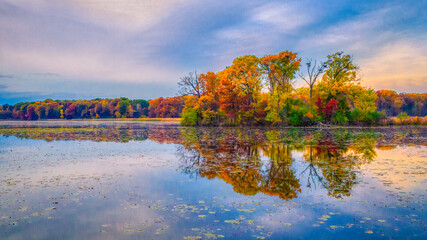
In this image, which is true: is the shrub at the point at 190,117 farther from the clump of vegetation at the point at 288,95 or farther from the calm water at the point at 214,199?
the calm water at the point at 214,199

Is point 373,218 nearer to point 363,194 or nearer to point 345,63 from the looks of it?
point 363,194

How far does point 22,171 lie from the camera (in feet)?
38.3

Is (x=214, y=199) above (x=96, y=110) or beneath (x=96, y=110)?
beneath

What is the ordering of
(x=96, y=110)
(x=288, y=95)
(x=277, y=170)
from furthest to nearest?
(x=96, y=110) < (x=288, y=95) < (x=277, y=170)

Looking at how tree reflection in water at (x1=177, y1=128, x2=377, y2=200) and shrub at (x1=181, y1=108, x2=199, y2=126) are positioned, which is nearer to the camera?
tree reflection in water at (x1=177, y1=128, x2=377, y2=200)

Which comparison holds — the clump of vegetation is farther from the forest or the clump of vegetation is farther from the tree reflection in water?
the tree reflection in water

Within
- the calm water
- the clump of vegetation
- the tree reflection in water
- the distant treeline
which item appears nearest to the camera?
the calm water

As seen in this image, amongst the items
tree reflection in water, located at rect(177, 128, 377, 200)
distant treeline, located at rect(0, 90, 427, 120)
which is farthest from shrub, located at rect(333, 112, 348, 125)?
distant treeline, located at rect(0, 90, 427, 120)

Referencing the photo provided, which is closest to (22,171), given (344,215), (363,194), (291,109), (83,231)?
(83,231)

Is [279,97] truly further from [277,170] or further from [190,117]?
[277,170]

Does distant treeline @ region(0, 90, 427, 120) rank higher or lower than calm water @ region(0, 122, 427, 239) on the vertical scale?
higher

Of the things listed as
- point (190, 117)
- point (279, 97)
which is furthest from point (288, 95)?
point (190, 117)

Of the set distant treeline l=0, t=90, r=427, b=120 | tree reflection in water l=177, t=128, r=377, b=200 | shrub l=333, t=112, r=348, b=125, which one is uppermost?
distant treeline l=0, t=90, r=427, b=120

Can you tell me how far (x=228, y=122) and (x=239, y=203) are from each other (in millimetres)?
49256
